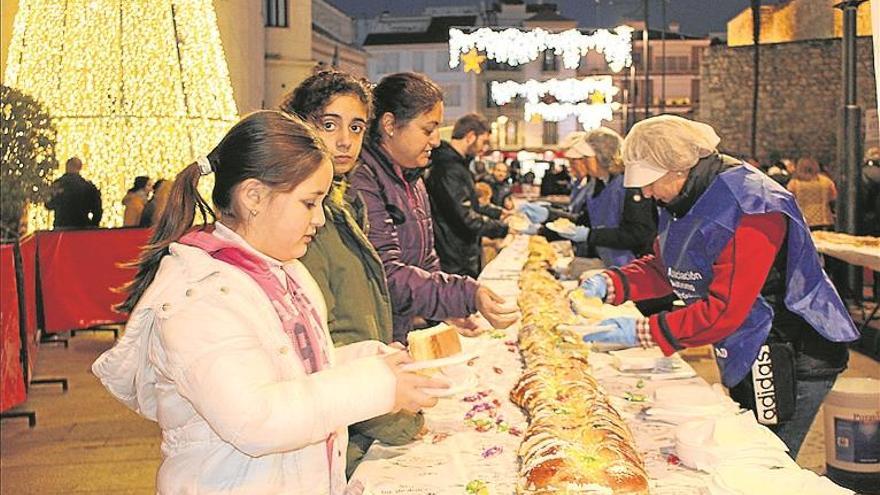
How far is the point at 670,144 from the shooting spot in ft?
12.1

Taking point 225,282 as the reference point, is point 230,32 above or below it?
above

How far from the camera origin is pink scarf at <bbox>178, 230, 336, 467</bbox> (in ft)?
6.89

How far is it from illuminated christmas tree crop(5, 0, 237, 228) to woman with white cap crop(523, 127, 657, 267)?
6253 millimetres

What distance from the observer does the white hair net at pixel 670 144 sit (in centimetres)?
368

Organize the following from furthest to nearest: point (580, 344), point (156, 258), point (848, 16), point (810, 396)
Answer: point (848, 16) → point (580, 344) → point (810, 396) → point (156, 258)

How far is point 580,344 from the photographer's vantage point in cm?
416

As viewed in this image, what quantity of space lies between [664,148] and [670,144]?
2 cm

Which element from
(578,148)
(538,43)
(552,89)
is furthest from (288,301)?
(552,89)

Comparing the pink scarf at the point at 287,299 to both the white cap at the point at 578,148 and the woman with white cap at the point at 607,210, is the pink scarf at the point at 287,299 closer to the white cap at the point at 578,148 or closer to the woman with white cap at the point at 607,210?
the woman with white cap at the point at 607,210

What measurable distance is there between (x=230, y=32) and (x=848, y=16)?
533 inches

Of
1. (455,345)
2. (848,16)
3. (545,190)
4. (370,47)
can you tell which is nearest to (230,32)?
(545,190)

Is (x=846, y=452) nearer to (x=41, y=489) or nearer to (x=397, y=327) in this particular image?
(x=397, y=327)

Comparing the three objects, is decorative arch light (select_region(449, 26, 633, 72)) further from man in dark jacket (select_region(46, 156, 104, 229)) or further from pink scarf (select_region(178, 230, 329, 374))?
pink scarf (select_region(178, 230, 329, 374))

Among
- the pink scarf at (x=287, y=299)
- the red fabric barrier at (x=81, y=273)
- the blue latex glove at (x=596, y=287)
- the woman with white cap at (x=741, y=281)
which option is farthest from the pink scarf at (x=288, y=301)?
the red fabric barrier at (x=81, y=273)
